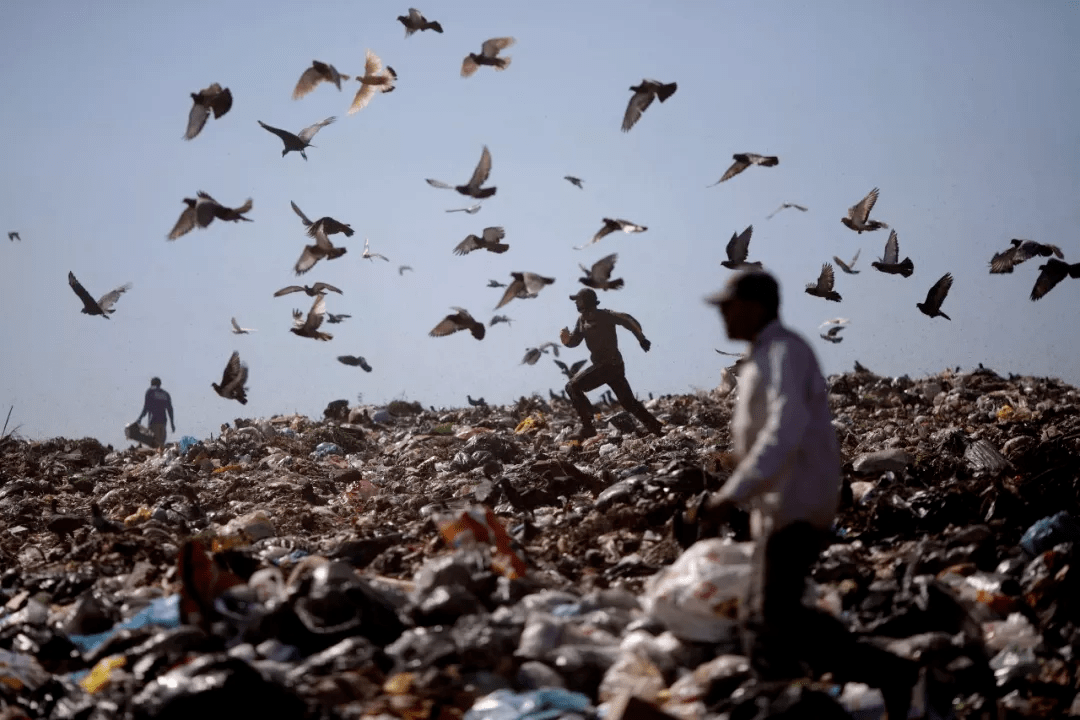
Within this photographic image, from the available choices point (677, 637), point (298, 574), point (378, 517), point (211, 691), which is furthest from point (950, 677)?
point (378, 517)

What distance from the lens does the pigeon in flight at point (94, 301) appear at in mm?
9203

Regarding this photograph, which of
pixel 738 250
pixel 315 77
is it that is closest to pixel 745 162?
pixel 738 250

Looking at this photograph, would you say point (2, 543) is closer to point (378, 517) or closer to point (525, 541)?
point (378, 517)

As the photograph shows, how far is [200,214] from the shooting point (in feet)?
23.7

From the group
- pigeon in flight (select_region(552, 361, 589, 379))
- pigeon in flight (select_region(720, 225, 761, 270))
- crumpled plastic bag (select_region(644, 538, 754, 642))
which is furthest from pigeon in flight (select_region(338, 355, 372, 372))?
crumpled plastic bag (select_region(644, 538, 754, 642))

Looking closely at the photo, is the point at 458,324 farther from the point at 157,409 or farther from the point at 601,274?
the point at 157,409

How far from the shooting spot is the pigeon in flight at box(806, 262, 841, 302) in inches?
340

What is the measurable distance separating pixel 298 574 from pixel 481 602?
2.61ft

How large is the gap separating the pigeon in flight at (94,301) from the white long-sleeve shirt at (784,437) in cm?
807

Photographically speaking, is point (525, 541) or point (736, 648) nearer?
point (736, 648)

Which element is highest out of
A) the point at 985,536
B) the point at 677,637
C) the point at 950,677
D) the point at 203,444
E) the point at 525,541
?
the point at 203,444

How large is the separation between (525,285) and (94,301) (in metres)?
4.46

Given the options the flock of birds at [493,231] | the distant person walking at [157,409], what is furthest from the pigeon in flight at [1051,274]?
the distant person walking at [157,409]

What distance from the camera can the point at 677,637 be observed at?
3.23m
